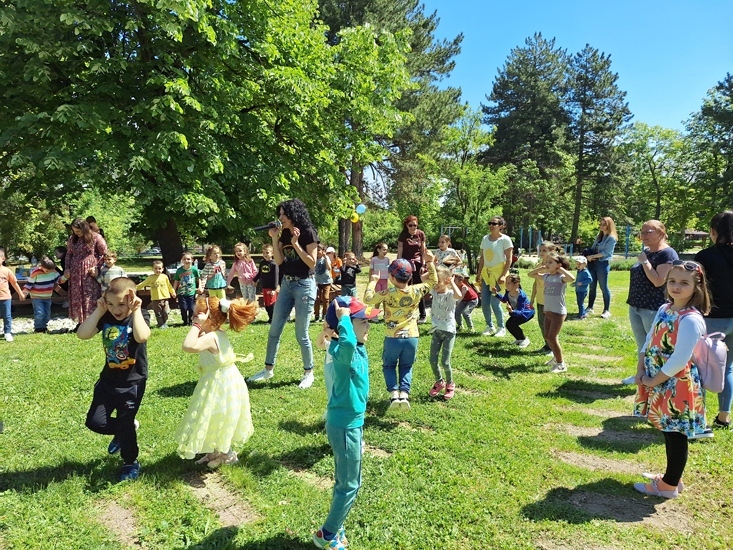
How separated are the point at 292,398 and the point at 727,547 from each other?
3999 mm

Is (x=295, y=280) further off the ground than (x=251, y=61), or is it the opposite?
(x=251, y=61)

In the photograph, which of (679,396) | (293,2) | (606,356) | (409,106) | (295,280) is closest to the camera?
(679,396)

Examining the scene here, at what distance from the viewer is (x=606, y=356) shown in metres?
7.64

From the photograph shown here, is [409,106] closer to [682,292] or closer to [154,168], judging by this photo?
[154,168]

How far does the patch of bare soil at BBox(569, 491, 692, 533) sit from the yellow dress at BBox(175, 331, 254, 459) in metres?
2.68

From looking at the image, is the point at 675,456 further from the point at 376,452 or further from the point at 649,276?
the point at 376,452

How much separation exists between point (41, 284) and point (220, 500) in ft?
25.8

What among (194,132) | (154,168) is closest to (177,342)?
(154,168)

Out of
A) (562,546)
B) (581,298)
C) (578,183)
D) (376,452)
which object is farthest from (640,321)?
(578,183)

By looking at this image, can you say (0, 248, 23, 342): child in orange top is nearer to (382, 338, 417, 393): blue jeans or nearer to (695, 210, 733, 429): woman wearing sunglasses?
(382, 338, 417, 393): blue jeans

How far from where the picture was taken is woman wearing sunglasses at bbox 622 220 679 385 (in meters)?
4.97

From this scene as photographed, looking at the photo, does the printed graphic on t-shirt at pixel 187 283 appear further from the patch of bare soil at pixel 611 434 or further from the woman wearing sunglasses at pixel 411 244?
the patch of bare soil at pixel 611 434

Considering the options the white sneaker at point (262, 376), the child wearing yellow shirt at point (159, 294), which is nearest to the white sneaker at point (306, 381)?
the white sneaker at point (262, 376)

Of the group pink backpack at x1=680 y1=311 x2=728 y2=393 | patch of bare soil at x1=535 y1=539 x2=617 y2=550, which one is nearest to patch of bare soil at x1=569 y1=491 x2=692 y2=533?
patch of bare soil at x1=535 y1=539 x2=617 y2=550
